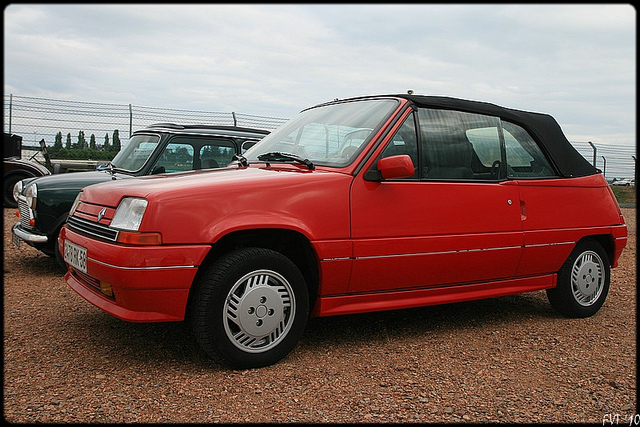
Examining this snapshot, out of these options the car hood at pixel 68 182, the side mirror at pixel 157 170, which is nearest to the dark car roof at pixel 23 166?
the car hood at pixel 68 182

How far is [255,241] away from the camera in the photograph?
12.1 ft

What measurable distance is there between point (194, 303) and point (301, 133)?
1778 mm

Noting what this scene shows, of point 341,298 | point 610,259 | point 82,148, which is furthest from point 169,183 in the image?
point 82,148

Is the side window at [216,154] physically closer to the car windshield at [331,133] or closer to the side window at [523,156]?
the car windshield at [331,133]

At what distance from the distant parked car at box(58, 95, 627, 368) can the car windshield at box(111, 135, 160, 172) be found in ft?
9.12

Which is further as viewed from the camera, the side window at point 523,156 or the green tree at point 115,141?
the green tree at point 115,141

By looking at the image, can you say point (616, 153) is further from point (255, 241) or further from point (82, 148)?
point (255, 241)

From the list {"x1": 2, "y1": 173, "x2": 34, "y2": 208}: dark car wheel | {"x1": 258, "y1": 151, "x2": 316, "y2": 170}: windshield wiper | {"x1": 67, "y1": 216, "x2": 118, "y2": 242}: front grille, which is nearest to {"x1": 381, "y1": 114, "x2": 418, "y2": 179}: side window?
{"x1": 258, "y1": 151, "x2": 316, "y2": 170}: windshield wiper

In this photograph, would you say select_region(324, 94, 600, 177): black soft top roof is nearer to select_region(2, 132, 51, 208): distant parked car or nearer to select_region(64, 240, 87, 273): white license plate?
select_region(64, 240, 87, 273): white license plate

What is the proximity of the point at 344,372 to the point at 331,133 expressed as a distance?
5.95 ft

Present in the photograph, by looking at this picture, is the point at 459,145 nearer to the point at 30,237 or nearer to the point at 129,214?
the point at 129,214

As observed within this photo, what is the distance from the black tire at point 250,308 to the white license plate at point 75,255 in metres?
0.75

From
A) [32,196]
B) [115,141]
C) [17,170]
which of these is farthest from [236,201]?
[115,141]

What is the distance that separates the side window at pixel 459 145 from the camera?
14.0ft
